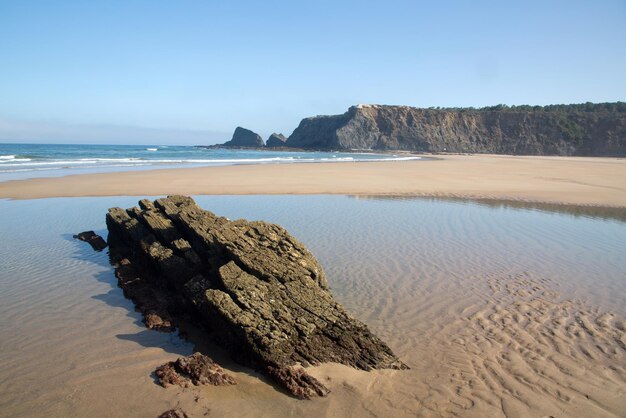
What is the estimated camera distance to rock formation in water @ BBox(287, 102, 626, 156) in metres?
82.4

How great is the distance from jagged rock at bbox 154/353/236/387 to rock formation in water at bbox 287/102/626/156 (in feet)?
298

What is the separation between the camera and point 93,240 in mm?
10617

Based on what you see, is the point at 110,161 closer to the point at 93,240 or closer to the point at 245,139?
the point at 93,240

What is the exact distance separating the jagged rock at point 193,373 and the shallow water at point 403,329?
12 centimetres

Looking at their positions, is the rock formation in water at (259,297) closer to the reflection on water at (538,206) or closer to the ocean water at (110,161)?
the reflection on water at (538,206)

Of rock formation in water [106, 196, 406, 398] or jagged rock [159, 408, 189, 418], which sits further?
rock formation in water [106, 196, 406, 398]

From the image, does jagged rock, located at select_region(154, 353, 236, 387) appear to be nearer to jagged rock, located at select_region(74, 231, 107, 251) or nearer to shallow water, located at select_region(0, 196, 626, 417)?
shallow water, located at select_region(0, 196, 626, 417)

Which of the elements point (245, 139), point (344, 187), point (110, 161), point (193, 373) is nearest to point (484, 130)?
point (245, 139)

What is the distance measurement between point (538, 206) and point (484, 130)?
85.7 m

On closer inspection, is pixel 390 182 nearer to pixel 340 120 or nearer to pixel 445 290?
pixel 445 290

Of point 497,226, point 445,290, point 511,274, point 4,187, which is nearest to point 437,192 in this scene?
point 497,226

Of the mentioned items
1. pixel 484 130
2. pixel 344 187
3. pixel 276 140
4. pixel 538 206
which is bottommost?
pixel 538 206

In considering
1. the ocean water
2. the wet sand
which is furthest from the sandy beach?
the ocean water

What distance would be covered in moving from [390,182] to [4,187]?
19860 mm
